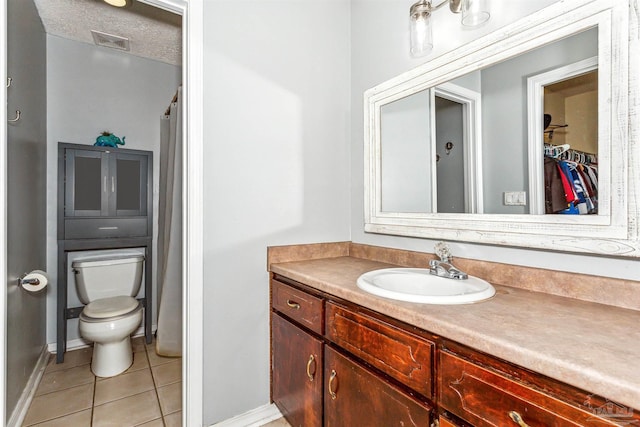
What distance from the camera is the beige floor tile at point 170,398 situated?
181 centimetres

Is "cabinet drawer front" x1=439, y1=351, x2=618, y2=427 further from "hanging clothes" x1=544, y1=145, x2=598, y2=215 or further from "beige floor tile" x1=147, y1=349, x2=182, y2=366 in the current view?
"beige floor tile" x1=147, y1=349, x2=182, y2=366

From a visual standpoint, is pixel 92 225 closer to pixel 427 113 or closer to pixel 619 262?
pixel 427 113

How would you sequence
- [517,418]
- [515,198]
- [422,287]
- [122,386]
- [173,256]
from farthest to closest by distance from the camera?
[173,256] < [122,386] < [422,287] < [515,198] < [517,418]

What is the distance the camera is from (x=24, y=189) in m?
1.80

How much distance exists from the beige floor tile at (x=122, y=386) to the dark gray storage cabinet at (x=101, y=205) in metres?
0.53

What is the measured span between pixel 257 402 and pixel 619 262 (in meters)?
1.63

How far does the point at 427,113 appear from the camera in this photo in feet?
4.98

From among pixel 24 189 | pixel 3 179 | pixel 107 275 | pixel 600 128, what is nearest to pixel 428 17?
pixel 600 128

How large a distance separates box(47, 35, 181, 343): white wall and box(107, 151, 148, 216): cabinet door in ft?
0.37

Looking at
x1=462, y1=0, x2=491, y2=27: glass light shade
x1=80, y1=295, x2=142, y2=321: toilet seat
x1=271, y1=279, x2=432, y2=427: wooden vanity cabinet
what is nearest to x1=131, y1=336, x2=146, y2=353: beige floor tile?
x1=80, y1=295, x2=142, y2=321: toilet seat

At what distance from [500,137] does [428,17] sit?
2.02ft

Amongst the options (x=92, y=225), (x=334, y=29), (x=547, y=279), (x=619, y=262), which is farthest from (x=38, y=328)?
(x=619, y=262)

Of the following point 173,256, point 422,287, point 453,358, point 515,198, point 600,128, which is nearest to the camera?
point 453,358

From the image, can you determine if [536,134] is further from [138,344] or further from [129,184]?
[138,344]
